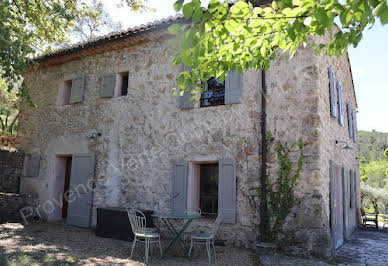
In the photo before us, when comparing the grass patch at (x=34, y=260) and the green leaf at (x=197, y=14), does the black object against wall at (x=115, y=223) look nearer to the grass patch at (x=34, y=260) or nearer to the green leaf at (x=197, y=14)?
the grass patch at (x=34, y=260)

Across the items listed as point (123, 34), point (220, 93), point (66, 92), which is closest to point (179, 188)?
point (220, 93)

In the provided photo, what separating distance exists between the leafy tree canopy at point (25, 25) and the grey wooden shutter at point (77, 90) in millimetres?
1313

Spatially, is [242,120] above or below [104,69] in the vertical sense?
below

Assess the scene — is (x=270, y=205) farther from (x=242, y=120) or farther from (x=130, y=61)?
(x=130, y=61)

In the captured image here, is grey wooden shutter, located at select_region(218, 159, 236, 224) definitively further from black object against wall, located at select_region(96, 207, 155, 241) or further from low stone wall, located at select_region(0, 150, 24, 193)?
low stone wall, located at select_region(0, 150, 24, 193)

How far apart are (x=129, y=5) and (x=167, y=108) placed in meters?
3.67

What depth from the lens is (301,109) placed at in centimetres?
570

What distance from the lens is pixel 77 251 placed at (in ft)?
17.3

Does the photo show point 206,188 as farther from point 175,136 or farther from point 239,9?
point 239,9

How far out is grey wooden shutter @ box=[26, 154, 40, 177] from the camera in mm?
8797

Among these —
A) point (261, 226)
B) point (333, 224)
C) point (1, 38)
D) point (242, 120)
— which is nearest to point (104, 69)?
point (1, 38)

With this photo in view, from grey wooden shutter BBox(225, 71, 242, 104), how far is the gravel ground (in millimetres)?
2922

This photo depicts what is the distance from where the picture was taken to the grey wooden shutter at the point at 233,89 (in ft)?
20.4

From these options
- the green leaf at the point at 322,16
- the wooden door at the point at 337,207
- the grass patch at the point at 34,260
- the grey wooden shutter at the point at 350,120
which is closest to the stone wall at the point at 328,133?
the wooden door at the point at 337,207
